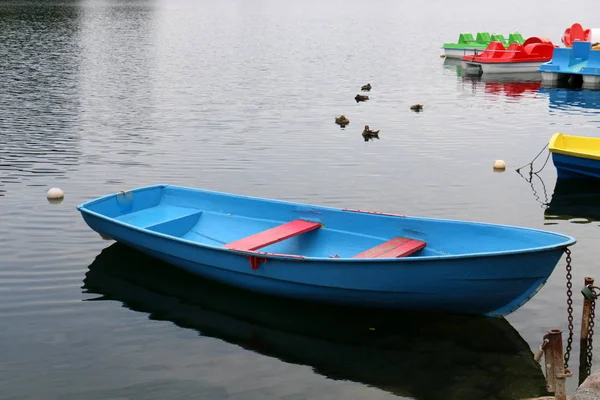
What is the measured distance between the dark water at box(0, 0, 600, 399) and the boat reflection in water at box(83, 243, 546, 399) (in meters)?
0.03

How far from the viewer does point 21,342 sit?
10.8 metres

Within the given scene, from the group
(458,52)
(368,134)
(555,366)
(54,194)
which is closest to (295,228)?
(555,366)

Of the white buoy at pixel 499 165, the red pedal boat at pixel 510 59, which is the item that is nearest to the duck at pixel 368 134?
the white buoy at pixel 499 165

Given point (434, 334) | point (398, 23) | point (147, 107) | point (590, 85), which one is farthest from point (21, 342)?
point (398, 23)

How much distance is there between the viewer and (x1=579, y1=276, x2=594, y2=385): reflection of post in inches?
378

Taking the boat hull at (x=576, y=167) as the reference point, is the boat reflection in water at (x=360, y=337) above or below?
below

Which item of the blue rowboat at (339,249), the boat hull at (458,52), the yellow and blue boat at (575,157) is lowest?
the blue rowboat at (339,249)

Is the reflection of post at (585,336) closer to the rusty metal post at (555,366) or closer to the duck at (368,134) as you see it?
the rusty metal post at (555,366)

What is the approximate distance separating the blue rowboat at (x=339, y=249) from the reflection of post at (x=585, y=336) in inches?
23.3

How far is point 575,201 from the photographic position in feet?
58.7

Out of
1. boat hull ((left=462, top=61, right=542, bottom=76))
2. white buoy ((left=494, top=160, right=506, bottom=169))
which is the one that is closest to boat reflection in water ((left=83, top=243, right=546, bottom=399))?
white buoy ((left=494, top=160, right=506, bottom=169))

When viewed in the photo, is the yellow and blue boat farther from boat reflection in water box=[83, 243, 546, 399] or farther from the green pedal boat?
the green pedal boat

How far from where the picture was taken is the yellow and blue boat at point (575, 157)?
1802cm

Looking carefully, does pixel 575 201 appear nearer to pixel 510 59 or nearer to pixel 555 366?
pixel 555 366
